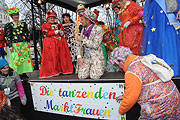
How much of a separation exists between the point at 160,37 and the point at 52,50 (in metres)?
2.01

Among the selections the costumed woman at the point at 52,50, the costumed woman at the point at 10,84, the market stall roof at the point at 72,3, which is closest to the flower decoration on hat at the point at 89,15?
the costumed woman at the point at 52,50

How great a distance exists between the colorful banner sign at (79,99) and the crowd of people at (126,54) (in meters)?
0.18

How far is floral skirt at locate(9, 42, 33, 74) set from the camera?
2.69 metres

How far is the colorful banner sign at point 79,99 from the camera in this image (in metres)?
1.75

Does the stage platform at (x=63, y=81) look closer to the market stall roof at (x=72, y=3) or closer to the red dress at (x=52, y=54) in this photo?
the red dress at (x=52, y=54)

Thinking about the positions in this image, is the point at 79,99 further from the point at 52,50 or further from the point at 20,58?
the point at 20,58

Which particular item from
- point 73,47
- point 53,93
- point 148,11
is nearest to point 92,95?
point 53,93

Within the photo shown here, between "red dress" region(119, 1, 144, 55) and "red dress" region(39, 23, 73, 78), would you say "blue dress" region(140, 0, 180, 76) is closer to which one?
"red dress" region(119, 1, 144, 55)

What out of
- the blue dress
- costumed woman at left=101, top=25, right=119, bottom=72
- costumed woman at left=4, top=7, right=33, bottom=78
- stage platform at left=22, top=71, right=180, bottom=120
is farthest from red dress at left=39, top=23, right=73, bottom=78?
the blue dress

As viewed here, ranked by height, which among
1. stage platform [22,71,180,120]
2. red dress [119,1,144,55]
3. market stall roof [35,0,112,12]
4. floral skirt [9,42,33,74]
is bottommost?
stage platform [22,71,180,120]

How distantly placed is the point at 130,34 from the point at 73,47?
1.73m

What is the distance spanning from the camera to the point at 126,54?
1.29 meters

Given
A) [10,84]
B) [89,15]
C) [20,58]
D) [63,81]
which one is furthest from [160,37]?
[20,58]

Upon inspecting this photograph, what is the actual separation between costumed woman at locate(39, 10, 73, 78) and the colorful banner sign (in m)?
0.49
